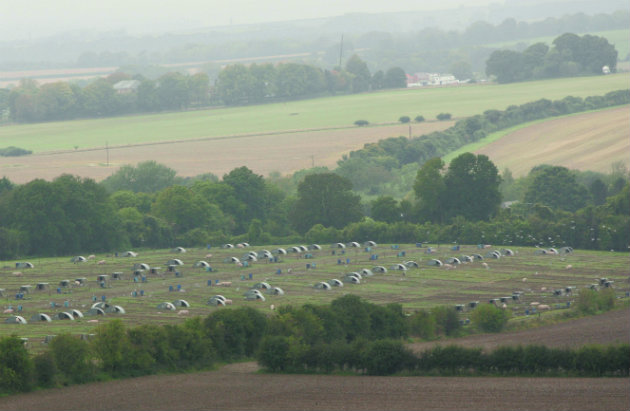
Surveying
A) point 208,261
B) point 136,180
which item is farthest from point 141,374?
point 136,180

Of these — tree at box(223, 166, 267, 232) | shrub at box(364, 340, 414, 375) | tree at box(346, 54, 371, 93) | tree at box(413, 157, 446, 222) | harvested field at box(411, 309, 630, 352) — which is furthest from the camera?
tree at box(346, 54, 371, 93)

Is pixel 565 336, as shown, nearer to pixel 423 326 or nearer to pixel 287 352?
pixel 423 326

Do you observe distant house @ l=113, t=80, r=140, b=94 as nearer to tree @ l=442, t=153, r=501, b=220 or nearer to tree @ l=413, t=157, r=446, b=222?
tree @ l=413, t=157, r=446, b=222

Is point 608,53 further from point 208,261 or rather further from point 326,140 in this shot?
point 208,261

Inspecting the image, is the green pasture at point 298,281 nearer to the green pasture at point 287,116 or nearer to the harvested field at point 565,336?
the harvested field at point 565,336

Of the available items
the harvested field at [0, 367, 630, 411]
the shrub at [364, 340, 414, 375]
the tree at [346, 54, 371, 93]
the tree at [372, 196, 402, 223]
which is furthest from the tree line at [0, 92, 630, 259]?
the tree at [346, 54, 371, 93]

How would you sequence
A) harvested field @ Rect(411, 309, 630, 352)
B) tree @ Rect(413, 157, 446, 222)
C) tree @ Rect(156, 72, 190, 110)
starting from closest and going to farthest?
1. harvested field @ Rect(411, 309, 630, 352)
2. tree @ Rect(413, 157, 446, 222)
3. tree @ Rect(156, 72, 190, 110)
